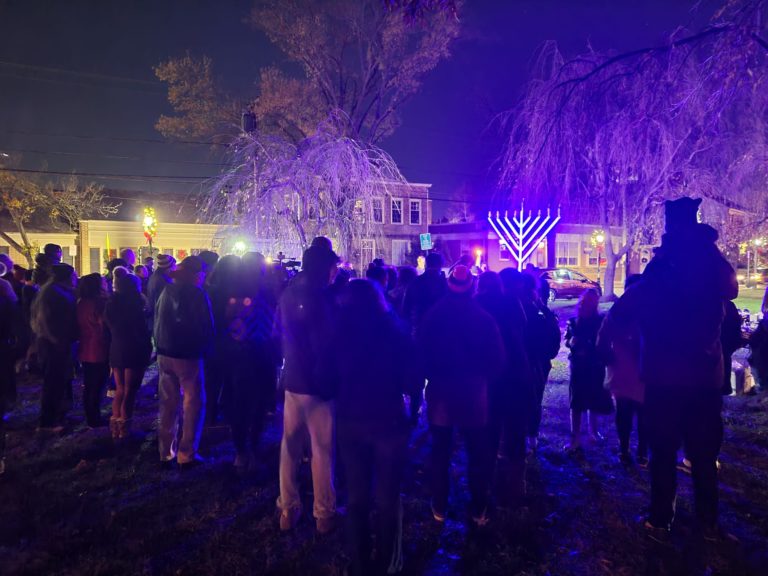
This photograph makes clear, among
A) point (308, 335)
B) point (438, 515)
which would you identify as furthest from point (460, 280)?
point (438, 515)

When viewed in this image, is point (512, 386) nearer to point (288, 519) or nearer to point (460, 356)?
point (460, 356)

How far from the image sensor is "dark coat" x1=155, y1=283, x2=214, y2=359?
4.84 m

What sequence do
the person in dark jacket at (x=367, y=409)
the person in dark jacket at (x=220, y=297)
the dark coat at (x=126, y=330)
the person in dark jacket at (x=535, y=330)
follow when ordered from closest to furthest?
the person in dark jacket at (x=367, y=409)
the person in dark jacket at (x=535, y=330)
the person in dark jacket at (x=220, y=297)
the dark coat at (x=126, y=330)

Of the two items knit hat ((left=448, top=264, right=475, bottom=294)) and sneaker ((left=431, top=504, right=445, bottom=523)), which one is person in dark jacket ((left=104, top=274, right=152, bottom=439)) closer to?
sneaker ((left=431, top=504, right=445, bottom=523))

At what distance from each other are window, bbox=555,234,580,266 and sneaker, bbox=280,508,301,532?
42.4m

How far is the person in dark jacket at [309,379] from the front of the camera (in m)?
3.48

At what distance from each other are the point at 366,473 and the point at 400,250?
4023 centimetres

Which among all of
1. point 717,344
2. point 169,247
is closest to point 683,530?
point 717,344

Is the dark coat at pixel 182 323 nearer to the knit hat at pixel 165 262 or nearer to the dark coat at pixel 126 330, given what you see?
the dark coat at pixel 126 330

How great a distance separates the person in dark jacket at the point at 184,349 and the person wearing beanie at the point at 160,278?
72 centimetres

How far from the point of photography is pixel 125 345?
578 centimetres

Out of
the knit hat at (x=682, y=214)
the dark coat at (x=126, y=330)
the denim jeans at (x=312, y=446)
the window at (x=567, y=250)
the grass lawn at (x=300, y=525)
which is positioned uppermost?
the window at (x=567, y=250)

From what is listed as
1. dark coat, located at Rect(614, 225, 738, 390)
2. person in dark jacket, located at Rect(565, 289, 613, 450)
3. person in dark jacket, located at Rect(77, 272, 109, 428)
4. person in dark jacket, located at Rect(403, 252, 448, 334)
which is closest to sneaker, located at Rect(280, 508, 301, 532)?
person in dark jacket, located at Rect(403, 252, 448, 334)

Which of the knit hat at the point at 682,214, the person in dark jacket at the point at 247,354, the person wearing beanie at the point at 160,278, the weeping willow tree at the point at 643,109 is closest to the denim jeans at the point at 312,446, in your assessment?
the person in dark jacket at the point at 247,354
